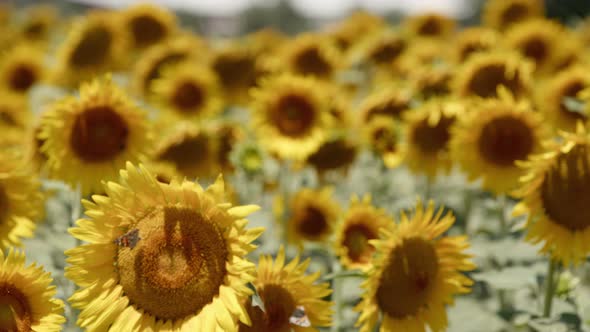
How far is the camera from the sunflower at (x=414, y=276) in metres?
2.13

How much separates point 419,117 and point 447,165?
0.35m

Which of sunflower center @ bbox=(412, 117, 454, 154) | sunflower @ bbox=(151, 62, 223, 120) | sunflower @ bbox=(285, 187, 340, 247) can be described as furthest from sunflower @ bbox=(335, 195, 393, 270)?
sunflower @ bbox=(151, 62, 223, 120)

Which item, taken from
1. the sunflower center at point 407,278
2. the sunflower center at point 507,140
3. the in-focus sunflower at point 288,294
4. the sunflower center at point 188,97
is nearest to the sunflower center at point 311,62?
the sunflower center at point 188,97

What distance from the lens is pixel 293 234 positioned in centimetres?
357

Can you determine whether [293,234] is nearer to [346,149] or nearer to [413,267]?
[346,149]

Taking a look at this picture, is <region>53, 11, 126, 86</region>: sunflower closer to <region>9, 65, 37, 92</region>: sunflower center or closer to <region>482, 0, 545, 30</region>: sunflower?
<region>9, 65, 37, 92</region>: sunflower center

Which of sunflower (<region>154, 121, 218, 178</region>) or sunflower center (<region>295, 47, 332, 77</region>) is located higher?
sunflower center (<region>295, 47, 332, 77</region>)

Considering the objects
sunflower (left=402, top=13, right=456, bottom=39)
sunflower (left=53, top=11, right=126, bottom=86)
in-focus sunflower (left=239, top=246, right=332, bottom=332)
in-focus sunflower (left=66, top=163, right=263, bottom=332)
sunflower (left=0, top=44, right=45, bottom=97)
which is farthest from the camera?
sunflower (left=402, top=13, right=456, bottom=39)

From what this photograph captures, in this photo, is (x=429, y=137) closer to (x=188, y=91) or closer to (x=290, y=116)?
(x=290, y=116)

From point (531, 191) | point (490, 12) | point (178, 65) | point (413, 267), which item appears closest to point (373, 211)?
point (413, 267)

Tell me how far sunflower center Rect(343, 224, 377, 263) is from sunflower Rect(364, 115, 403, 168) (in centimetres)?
130

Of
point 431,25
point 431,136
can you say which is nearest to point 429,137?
point 431,136

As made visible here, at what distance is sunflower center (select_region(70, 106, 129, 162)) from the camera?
252 centimetres

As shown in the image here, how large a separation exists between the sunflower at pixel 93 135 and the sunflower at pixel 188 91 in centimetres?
189
